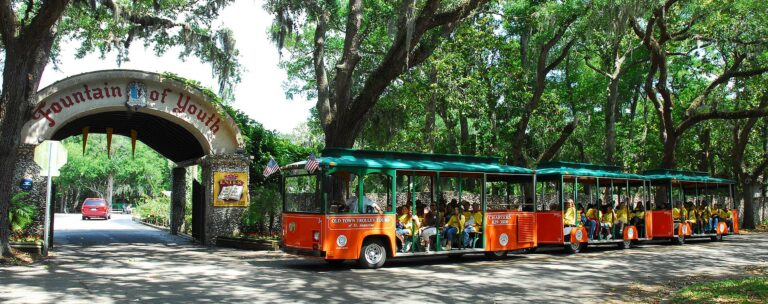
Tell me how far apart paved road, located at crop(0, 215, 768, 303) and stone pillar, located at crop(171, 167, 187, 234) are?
7320 millimetres

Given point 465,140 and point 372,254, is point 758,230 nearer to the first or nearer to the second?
point 465,140

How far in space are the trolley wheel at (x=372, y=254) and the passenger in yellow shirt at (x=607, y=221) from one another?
340 inches

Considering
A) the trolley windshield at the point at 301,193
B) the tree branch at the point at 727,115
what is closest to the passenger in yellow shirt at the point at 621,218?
the tree branch at the point at 727,115

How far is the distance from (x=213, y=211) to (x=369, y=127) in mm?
7890

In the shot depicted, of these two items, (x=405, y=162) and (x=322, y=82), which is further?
(x=322, y=82)

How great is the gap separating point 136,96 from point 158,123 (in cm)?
316

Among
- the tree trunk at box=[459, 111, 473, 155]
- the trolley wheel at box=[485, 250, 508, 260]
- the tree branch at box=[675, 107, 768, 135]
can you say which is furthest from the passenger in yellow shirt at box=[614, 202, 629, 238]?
the tree trunk at box=[459, 111, 473, 155]

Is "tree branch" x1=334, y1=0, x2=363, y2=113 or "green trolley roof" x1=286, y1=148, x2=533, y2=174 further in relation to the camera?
"tree branch" x1=334, y1=0, x2=363, y2=113

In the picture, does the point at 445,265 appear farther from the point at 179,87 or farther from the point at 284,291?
the point at 179,87

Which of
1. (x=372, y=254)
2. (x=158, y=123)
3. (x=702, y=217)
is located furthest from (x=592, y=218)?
(x=158, y=123)

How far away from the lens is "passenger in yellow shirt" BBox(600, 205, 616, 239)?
20188 mm

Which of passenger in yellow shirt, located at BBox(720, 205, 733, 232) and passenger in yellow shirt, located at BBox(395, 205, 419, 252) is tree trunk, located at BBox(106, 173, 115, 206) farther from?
passenger in yellow shirt, located at BBox(395, 205, 419, 252)

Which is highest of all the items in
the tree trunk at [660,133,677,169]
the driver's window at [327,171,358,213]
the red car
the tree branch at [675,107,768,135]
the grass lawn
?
the tree branch at [675,107,768,135]

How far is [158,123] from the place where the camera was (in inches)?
871
